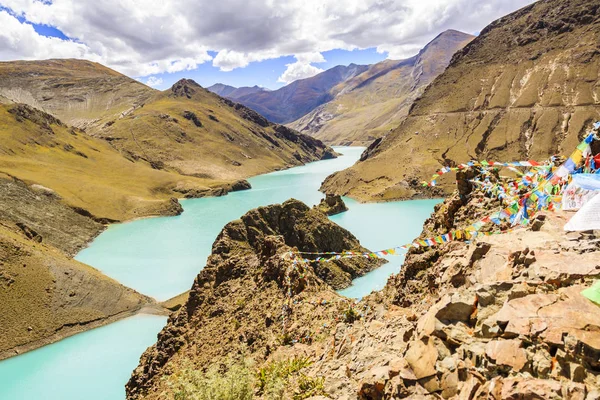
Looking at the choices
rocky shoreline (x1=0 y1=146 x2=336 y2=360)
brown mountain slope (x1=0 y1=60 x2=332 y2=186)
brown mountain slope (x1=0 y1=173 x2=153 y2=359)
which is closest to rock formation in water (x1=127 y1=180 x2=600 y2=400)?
rocky shoreline (x1=0 y1=146 x2=336 y2=360)

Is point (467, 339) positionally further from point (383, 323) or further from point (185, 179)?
point (185, 179)

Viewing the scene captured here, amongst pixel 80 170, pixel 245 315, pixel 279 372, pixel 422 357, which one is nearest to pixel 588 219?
pixel 422 357

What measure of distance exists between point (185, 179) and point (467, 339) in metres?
94.0

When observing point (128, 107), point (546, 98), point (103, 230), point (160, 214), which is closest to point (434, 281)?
point (103, 230)

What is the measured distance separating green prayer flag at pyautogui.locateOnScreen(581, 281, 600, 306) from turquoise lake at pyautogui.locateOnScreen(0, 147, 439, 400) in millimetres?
21345

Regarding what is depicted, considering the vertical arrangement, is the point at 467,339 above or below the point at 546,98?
below

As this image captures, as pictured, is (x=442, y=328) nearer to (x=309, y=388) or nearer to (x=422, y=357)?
(x=422, y=357)

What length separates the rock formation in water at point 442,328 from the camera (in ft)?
16.1

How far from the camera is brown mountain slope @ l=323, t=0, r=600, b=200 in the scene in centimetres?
7494

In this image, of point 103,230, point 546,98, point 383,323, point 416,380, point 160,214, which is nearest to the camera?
point 416,380

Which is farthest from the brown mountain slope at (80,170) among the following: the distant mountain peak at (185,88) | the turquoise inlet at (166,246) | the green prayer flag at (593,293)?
the distant mountain peak at (185,88)

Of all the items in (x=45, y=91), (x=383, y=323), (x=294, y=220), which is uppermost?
(x=45, y=91)

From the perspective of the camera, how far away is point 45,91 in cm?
18088

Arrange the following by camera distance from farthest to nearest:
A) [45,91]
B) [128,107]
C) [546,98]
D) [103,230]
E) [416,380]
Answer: [45,91] < [128,107] < [546,98] < [103,230] < [416,380]
